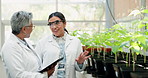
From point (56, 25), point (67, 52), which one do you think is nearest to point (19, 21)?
point (56, 25)

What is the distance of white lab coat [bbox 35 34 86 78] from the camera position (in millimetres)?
2660

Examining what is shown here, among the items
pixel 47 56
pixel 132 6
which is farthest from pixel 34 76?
pixel 132 6

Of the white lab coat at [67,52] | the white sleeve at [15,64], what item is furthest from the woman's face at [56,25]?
the white sleeve at [15,64]

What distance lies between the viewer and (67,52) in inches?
105

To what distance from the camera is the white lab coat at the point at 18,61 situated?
6.72 ft

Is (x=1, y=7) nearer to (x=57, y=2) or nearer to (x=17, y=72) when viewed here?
(x=57, y=2)

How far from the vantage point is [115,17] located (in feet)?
19.7

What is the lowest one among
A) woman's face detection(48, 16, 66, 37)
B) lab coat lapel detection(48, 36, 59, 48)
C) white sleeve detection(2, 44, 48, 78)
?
white sleeve detection(2, 44, 48, 78)

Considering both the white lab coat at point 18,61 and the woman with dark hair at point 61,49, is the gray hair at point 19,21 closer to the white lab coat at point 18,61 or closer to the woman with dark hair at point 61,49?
the white lab coat at point 18,61

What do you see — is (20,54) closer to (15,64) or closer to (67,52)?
(15,64)

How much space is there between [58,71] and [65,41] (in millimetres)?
341

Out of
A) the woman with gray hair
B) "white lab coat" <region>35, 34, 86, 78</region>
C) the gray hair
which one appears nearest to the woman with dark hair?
"white lab coat" <region>35, 34, 86, 78</region>

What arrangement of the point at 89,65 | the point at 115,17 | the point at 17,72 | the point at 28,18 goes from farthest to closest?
the point at 115,17, the point at 89,65, the point at 28,18, the point at 17,72

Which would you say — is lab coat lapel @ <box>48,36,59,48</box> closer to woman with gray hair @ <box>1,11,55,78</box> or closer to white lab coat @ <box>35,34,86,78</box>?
white lab coat @ <box>35,34,86,78</box>
